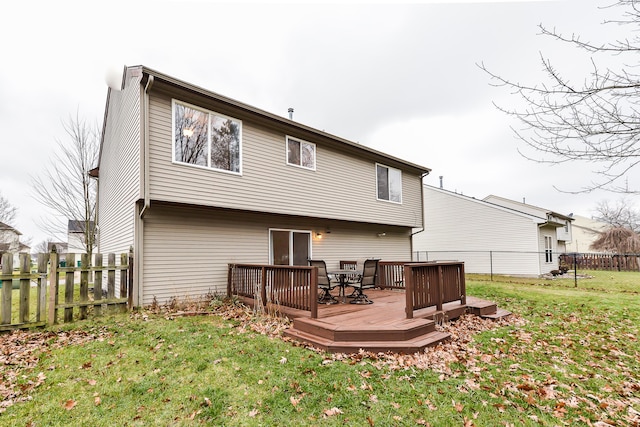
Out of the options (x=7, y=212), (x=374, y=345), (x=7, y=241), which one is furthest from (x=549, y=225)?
(x=7, y=241)

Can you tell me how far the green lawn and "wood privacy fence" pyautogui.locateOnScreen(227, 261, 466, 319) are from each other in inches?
38.2

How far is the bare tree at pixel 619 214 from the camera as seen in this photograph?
34.3 metres

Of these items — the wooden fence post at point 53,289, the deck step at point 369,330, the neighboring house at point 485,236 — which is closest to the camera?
the deck step at point 369,330

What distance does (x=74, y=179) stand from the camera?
580 inches

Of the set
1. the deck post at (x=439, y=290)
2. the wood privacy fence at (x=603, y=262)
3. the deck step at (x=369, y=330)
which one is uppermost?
the deck post at (x=439, y=290)

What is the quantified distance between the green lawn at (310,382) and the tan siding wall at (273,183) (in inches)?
137

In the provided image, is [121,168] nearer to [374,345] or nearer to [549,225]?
[374,345]

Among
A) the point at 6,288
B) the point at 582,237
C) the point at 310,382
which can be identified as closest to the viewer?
the point at 310,382

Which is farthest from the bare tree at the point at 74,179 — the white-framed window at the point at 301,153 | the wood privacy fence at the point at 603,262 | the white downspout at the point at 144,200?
the wood privacy fence at the point at 603,262

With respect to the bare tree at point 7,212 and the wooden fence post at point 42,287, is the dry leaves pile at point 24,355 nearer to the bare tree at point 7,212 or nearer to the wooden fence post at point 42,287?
the wooden fence post at point 42,287

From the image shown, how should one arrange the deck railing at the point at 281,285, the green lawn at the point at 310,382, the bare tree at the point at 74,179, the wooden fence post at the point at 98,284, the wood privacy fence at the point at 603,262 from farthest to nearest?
1. the wood privacy fence at the point at 603,262
2. the bare tree at the point at 74,179
3. the wooden fence post at the point at 98,284
4. the deck railing at the point at 281,285
5. the green lawn at the point at 310,382

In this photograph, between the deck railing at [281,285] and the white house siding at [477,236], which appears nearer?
the deck railing at [281,285]

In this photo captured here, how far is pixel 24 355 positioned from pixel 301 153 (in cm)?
806

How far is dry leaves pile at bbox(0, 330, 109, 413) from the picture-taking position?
11.6 ft
